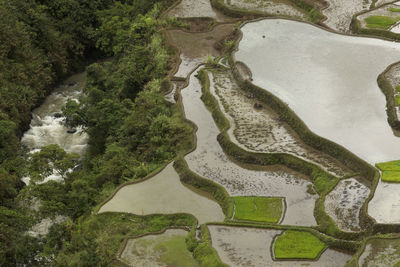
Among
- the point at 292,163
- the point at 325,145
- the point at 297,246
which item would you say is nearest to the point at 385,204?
the point at 297,246

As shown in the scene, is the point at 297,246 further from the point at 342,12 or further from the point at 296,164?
the point at 342,12

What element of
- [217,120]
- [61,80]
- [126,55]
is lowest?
[61,80]

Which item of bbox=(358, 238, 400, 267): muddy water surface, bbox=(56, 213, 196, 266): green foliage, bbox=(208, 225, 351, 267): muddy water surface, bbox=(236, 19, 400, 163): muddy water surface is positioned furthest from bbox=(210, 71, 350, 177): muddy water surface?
bbox=(56, 213, 196, 266): green foliage

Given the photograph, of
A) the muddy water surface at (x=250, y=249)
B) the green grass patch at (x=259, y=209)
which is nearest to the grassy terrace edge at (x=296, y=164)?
the muddy water surface at (x=250, y=249)

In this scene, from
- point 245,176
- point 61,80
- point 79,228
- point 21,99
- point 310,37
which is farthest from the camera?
point 61,80

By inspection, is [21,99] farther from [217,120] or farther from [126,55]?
[217,120]

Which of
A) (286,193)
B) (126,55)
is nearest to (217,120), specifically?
(286,193)
